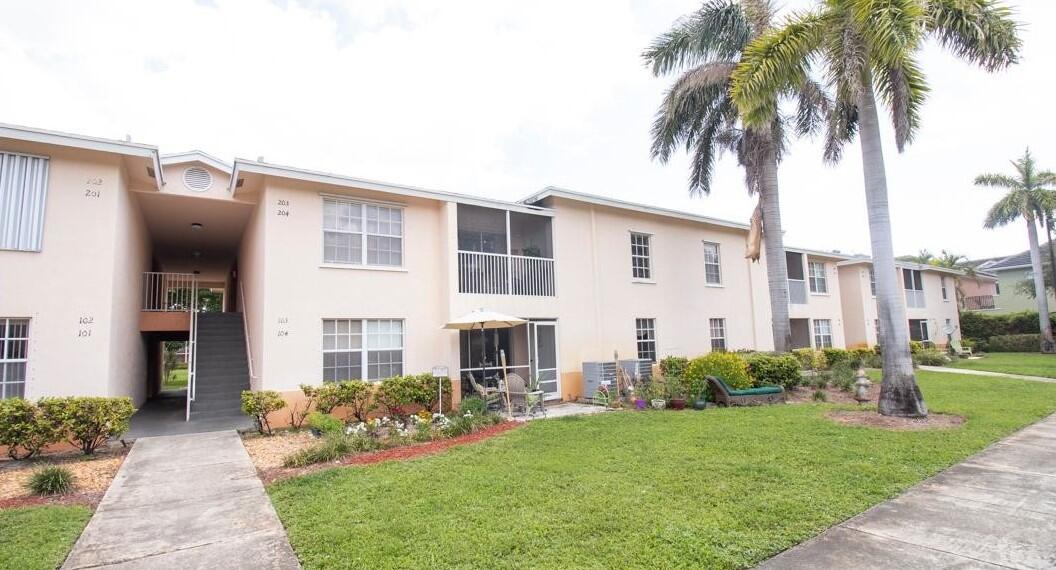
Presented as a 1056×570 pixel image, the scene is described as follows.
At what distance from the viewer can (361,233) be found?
12203 millimetres

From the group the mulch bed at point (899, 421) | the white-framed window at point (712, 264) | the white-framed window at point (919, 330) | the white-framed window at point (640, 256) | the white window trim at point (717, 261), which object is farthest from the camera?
the white-framed window at point (919, 330)

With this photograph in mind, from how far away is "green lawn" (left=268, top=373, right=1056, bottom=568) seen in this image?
4168 mm

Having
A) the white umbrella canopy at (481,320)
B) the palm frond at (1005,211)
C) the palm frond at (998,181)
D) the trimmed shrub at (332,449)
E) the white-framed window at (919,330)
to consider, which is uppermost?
the palm frond at (998,181)

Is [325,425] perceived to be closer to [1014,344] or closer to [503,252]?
[503,252]

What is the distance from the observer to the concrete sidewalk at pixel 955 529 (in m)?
3.85

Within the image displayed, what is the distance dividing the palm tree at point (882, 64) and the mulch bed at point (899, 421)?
0.20 m

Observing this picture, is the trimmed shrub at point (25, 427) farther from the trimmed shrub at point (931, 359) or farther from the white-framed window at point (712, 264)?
the trimmed shrub at point (931, 359)

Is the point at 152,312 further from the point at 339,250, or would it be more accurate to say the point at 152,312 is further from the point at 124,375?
the point at 339,250

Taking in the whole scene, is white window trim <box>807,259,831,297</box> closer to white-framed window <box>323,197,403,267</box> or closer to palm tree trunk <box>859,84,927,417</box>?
palm tree trunk <box>859,84,927,417</box>

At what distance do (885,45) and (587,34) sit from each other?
6.55 meters

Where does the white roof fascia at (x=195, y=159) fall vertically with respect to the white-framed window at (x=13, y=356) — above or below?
above

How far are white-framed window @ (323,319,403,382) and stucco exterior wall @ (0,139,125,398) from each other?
156 inches

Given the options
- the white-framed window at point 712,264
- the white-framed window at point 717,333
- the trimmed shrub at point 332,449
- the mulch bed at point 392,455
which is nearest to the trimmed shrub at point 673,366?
the white-framed window at point 717,333

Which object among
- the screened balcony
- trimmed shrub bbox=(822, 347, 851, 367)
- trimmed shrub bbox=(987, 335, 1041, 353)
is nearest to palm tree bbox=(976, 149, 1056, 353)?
trimmed shrub bbox=(987, 335, 1041, 353)
